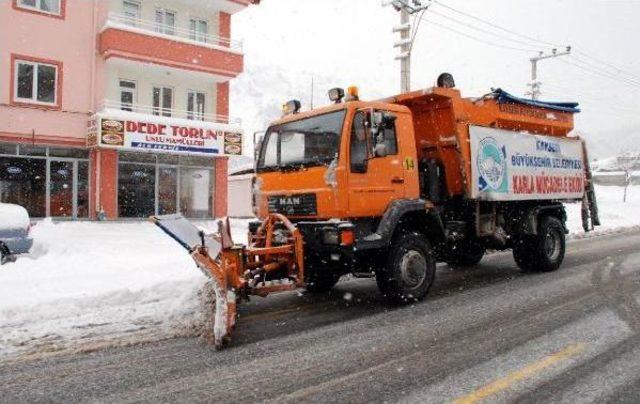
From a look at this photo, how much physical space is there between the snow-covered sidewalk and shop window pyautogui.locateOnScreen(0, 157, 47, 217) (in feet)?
20.2

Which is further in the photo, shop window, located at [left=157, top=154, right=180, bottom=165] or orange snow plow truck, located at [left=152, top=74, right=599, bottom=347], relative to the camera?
shop window, located at [left=157, top=154, right=180, bottom=165]

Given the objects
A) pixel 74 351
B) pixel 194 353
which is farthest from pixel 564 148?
pixel 74 351

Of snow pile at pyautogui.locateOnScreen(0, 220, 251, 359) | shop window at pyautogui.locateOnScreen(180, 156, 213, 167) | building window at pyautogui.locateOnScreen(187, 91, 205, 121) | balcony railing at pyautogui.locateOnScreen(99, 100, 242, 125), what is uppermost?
building window at pyautogui.locateOnScreen(187, 91, 205, 121)

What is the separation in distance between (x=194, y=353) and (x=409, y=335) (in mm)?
2218

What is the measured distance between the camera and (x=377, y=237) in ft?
21.8

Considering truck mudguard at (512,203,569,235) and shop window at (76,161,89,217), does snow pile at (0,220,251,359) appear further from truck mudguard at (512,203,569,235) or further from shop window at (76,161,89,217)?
shop window at (76,161,89,217)

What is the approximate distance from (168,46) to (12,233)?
37.8ft

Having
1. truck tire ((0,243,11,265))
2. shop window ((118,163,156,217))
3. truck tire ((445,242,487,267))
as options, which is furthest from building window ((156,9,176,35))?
truck tire ((445,242,487,267))

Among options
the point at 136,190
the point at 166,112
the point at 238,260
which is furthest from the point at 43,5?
the point at 238,260

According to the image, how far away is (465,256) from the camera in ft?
35.6

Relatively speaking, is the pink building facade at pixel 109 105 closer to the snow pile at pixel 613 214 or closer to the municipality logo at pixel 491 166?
the municipality logo at pixel 491 166

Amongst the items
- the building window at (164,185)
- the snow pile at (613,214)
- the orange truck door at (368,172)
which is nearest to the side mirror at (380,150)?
the orange truck door at (368,172)

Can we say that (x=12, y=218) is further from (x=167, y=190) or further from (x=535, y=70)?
(x=535, y=70)

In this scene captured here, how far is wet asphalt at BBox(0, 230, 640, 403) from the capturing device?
4.02 meters
